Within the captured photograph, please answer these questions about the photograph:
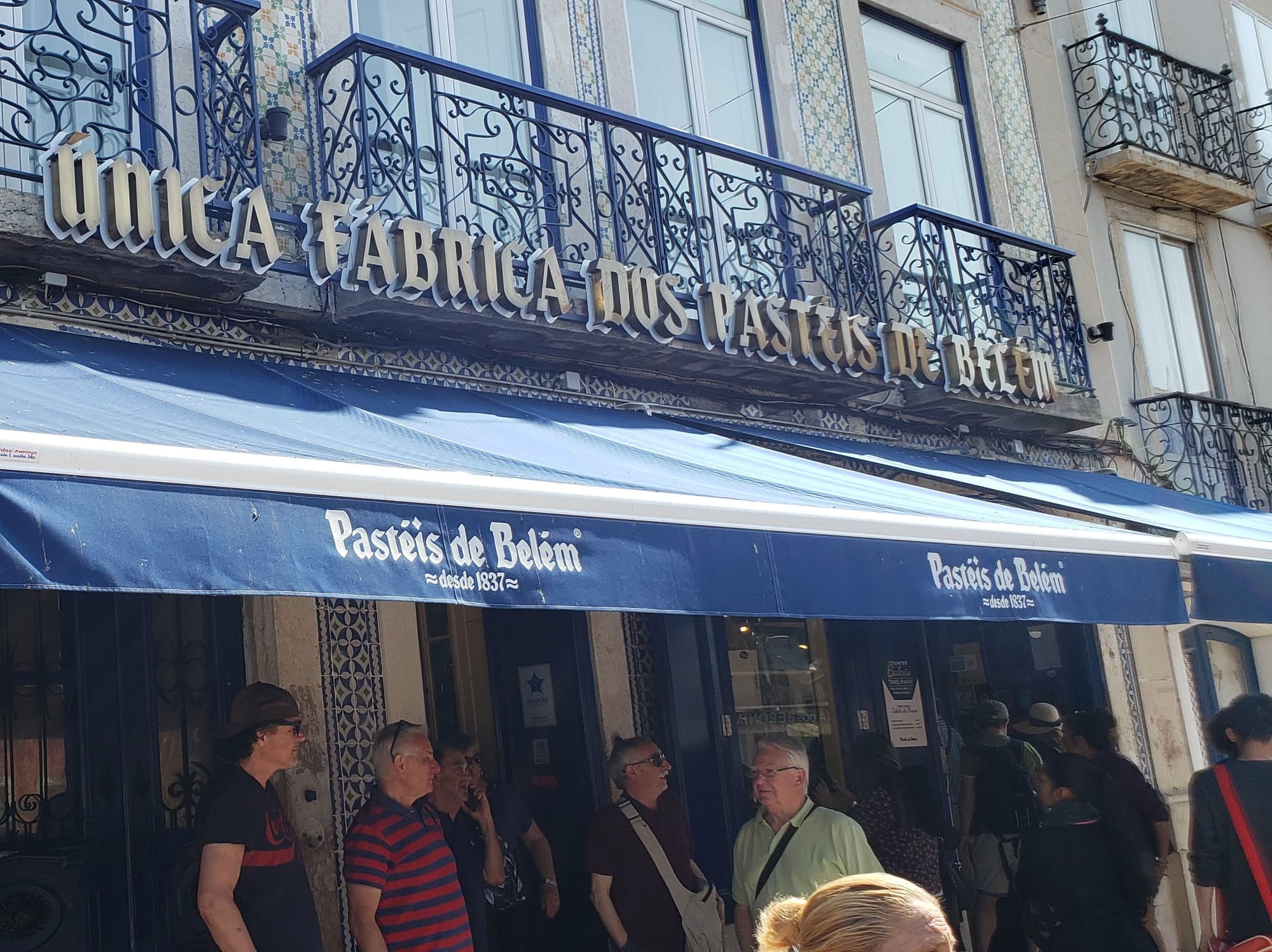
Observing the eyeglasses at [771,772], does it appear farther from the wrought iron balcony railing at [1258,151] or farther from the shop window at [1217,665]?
the wrought iron balcony railing at [1258,151]

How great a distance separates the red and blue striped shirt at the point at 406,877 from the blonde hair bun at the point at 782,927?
2670mm

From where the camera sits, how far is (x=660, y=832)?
587 centimetres

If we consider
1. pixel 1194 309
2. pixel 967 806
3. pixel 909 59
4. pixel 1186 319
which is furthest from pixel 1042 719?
pixel 1194 309

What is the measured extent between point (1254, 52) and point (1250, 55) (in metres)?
0.16

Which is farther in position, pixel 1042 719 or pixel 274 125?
pixel 1042 719

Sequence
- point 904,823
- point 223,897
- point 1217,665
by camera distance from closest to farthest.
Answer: point 223,897
point 904,823
point 1217,665

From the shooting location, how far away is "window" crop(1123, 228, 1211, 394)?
1125cm

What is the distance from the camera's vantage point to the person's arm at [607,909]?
18.4ft

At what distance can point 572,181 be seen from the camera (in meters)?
7.34

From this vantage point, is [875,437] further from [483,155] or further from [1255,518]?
[483,155]

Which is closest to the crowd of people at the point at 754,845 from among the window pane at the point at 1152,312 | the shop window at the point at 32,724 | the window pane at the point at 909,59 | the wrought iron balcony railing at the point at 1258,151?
the shop window at the point at 32,724

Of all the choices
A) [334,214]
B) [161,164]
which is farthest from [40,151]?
[334,214]

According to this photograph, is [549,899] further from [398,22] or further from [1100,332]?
[1100,332]

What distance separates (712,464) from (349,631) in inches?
68.6
